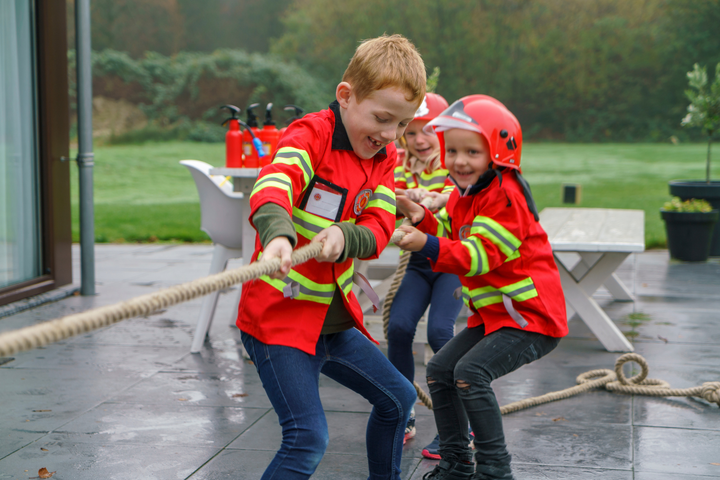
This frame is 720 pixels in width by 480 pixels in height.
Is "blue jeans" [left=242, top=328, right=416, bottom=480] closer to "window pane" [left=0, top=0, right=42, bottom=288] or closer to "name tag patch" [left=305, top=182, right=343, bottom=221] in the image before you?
"name tag patch" [left=305, top=182, right=343, bottom=221]

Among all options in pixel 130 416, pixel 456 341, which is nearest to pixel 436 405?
pixel 456 341

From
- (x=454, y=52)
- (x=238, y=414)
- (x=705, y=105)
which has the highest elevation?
(x=454, y=52)

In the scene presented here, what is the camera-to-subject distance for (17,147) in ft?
19.3

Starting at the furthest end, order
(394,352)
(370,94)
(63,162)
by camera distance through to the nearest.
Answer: (63,162), (394,352), (370,94)

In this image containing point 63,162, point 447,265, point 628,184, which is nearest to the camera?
point 447,265

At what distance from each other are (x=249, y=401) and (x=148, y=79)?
19611mm

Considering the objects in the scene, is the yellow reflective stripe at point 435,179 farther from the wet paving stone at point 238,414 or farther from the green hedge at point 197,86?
the green hedge at point 197,86

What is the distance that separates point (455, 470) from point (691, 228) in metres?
6.61

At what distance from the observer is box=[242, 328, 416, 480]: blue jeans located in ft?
6.18

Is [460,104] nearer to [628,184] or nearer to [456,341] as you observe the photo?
[456,341]

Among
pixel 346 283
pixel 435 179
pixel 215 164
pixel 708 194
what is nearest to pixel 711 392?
pixel 435 179

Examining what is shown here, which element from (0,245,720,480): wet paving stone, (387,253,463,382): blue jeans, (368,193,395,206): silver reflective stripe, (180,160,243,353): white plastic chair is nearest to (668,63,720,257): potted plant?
(0,245,720,480): wet paving stone

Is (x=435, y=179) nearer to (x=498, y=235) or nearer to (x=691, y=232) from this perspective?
(x=498, y=235)

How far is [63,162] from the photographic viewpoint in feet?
20.5
